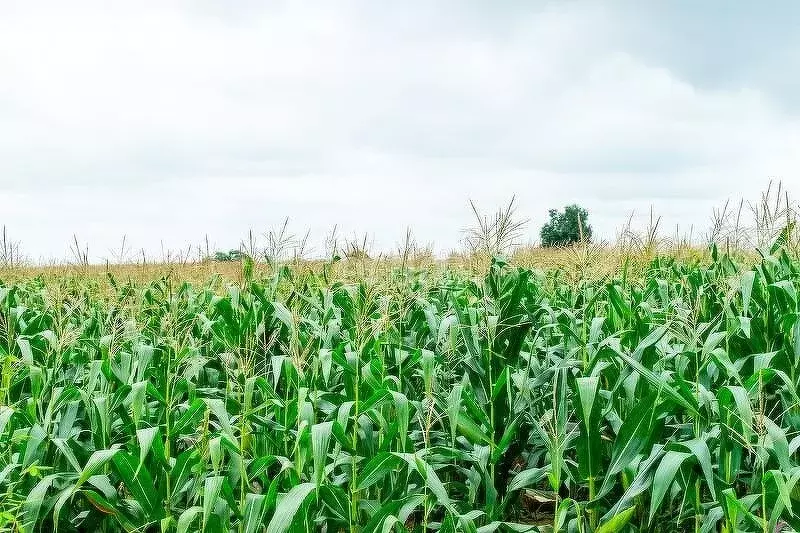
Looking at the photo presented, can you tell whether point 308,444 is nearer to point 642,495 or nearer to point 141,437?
point 141,437

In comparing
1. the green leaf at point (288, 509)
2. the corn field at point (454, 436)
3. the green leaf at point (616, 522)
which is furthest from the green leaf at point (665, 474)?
the green leaf at point (288, 509)

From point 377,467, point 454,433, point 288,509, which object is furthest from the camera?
point 454,433

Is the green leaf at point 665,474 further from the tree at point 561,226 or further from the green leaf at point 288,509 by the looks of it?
the tree at point 561,226

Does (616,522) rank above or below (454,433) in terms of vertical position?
below

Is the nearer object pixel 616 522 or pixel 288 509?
pixel 288 509

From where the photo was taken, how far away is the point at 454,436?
3375mm

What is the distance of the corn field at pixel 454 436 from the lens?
119 inches

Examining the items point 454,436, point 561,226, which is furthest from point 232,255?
point 561,226

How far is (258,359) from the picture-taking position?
5266mm

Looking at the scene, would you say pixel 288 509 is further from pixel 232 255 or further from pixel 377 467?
pixel 232 255

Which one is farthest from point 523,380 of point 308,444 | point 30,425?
point 30,425

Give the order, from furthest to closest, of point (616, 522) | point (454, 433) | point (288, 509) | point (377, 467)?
point (454, 433), point (377, 467), point (616, 522), point (288, 509)

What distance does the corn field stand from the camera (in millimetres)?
3029

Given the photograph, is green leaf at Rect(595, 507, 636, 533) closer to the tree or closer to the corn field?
the corn field
